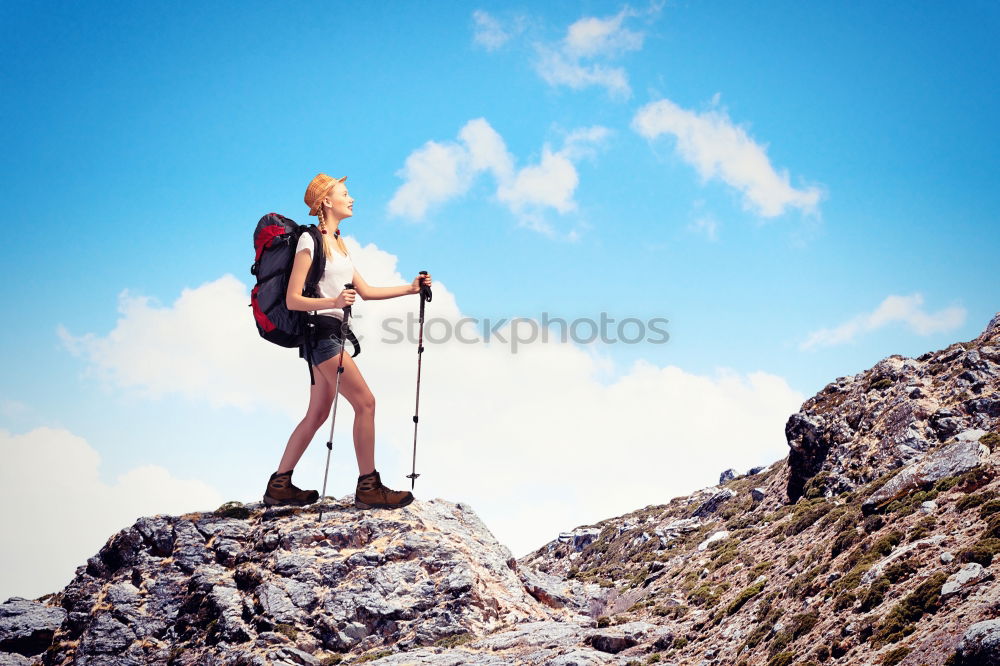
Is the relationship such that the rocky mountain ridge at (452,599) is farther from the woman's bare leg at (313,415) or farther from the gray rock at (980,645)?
the woman's bare leg at (313,415)

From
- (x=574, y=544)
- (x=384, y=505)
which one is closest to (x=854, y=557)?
(x=384, y=505)

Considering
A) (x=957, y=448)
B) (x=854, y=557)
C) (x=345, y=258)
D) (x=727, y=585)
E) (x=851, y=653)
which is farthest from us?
(x=727, y=585)

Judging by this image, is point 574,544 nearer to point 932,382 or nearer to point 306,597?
point 932,382

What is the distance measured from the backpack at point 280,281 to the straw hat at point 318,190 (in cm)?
55

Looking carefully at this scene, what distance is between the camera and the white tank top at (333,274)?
13.9m

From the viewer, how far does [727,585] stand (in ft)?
82.2

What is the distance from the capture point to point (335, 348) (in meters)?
14.3

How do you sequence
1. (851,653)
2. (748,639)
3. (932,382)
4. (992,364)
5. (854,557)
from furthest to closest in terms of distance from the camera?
1. (932,382)
2. (992,364)
3. (854,557)
4. (748,639)
5. (851,653)


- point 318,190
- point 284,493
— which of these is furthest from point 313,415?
point 318,190

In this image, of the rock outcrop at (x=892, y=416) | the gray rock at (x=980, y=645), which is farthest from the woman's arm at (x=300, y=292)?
the rock outcrop at (x=892, y=416)

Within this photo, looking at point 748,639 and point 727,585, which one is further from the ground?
point 727,585

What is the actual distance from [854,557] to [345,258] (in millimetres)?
15088

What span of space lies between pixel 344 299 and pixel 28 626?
384 inches

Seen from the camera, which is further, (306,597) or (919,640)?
(306,597)
